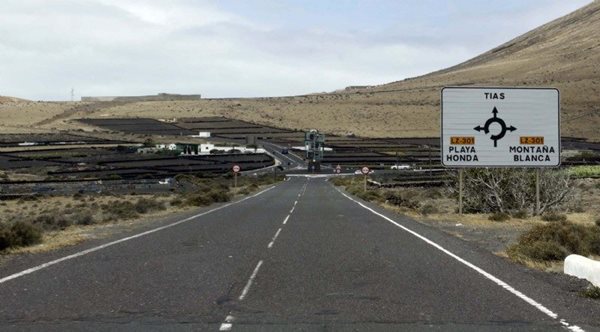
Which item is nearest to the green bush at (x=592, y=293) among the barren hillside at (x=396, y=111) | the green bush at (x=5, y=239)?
the green bush at (x=5, y=239)

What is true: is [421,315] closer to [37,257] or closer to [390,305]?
[390,305]

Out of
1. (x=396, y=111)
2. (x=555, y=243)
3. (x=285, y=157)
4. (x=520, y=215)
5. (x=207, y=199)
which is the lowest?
(x=285, y=157)

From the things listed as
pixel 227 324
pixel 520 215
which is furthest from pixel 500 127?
pixel 227 324

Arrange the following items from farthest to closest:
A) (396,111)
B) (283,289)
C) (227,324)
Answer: (396,111) < (283,289) < (227,324)

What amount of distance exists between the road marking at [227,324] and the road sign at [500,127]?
19.9 metres


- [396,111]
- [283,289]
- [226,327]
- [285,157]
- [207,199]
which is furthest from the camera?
[396,111]

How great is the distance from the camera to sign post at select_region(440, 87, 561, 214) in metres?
27.3

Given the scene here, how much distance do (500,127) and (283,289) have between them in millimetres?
19155

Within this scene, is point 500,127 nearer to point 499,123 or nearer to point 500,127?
point 500,127

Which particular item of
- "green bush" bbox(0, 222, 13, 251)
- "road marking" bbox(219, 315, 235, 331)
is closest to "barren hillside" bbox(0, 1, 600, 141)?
"green bush" bbox(0, 222, 13, 251)

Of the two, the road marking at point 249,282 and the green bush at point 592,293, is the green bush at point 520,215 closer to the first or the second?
the road marking at point 249,282

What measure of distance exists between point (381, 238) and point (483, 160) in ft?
33.9

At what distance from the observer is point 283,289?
1052cm

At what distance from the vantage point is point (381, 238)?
18734 millimetres
